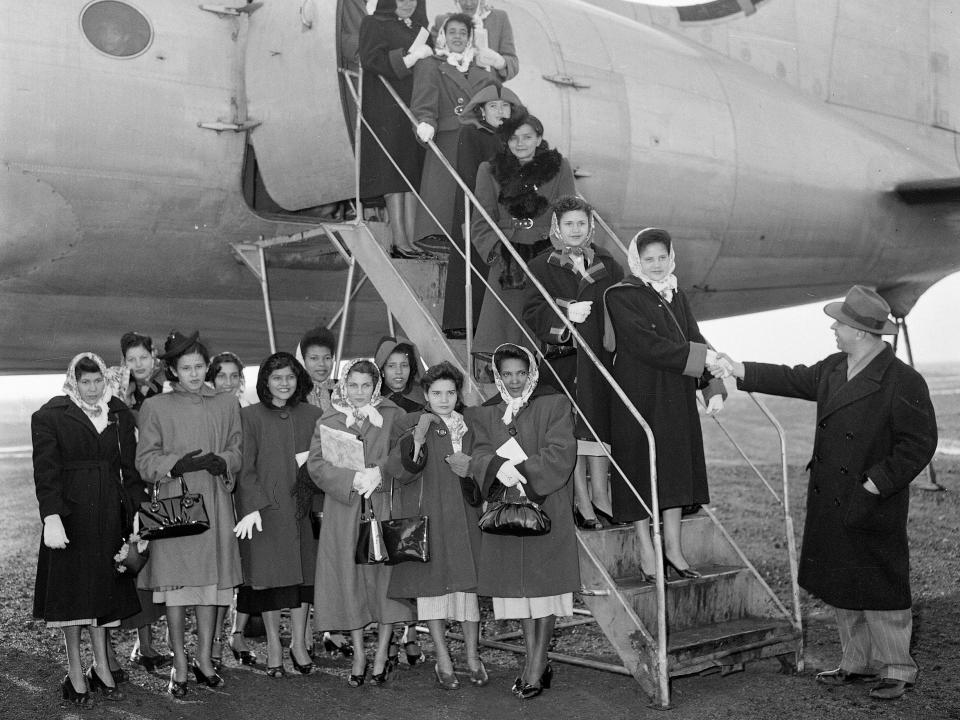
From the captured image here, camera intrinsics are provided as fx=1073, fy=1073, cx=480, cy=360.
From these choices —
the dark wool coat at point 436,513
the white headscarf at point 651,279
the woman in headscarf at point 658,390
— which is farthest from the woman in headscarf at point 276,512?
the white headscarf at point 651,279

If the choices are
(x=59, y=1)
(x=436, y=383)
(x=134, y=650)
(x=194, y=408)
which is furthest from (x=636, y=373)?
(x=59, y=1)

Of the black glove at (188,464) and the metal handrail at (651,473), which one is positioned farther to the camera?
the black glove at (188,464)

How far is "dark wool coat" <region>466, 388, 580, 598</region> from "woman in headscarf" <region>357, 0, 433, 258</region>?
6.36 feet

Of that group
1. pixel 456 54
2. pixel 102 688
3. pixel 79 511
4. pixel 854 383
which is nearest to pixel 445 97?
pixel 456 54

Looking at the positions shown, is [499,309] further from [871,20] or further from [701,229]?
[871,20]

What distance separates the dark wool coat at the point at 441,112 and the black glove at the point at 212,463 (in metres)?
1.93

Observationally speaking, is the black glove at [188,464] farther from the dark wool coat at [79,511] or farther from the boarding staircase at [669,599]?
the boarding staircase at [669,599]

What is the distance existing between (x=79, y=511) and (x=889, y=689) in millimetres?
3794

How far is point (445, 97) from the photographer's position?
6320mm

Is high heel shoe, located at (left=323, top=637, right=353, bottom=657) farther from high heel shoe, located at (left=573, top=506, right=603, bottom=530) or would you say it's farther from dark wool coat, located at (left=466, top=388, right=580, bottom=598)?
high heel shoe, located at (left=573, top=506, right=603, bottom=530)

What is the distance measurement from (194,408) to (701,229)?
16.7ft

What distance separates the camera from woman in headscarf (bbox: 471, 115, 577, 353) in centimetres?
562

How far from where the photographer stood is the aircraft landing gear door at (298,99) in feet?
22.5

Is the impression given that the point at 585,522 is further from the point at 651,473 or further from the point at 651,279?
the point at 651,279
